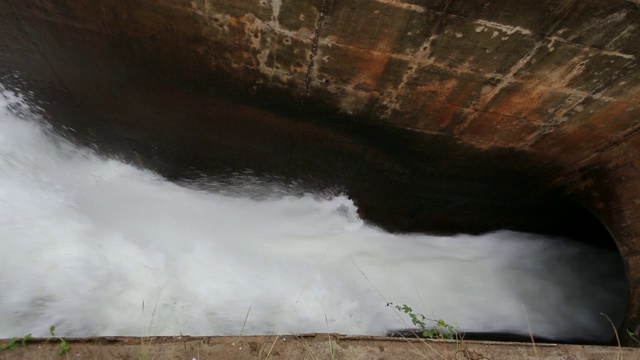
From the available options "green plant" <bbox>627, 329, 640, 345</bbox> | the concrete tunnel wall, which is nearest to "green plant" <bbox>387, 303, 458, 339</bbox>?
the concrete tunnel wall

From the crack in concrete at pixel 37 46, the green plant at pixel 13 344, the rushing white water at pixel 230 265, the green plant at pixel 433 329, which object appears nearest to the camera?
the green plant at pixel 13 344

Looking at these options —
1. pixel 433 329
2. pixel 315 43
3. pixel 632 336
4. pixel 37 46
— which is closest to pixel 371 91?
pixel 315 43

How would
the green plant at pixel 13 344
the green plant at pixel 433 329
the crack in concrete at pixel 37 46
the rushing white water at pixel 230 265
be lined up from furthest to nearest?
the rushing white water at pixel 230 265
the crack in concrete at pixel 37 46
the green plant at pixel 433 329
the green plant at pixel 13 344

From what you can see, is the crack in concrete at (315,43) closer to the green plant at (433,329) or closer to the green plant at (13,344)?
the green plant at (433,329)

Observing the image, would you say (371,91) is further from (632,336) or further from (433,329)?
(632,336)

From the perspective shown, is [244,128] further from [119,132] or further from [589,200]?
[589,200]

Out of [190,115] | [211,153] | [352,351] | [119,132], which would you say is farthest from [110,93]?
[352,351]

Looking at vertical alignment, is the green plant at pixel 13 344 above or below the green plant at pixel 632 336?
below

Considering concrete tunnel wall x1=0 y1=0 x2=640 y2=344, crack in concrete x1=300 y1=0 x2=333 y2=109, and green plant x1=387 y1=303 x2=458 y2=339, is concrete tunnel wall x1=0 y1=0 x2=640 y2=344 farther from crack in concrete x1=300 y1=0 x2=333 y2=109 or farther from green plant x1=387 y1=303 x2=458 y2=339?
green plant x1=387 y1=303 x2=458 y2=339

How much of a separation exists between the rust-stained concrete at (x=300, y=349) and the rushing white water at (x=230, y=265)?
4.82 ft

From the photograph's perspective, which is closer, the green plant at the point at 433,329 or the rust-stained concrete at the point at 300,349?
the rust-stained concrete at the point at 300,349

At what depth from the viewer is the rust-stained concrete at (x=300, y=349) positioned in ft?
7.14

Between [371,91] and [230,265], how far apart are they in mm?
2812

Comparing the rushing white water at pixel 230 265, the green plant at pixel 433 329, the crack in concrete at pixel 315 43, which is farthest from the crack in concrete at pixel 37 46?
the green plant at pixel 433 329
